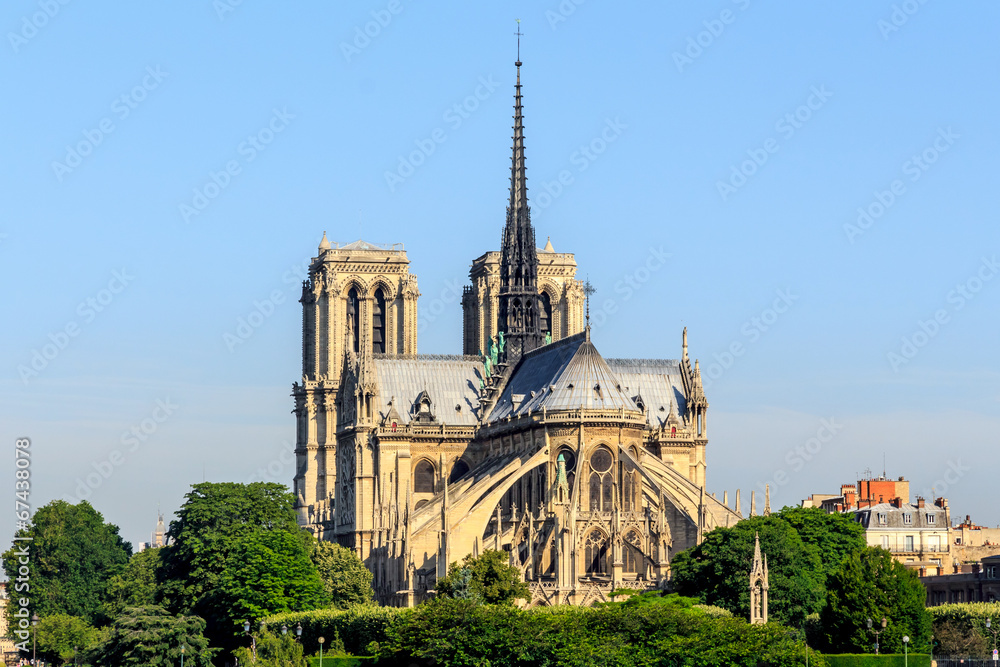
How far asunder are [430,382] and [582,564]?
34.9 meters

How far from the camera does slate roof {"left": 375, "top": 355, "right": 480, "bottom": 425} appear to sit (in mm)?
158250

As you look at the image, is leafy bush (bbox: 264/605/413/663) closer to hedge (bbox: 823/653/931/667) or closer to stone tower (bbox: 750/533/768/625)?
stone tower (bbox: 750/533/768/625)

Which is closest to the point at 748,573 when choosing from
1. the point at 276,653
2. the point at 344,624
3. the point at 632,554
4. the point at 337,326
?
the point at 632,554

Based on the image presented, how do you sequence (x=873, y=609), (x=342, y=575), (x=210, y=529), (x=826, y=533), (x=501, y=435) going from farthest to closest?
(x=501, y=435) < (x=342, y=575) < (x=210, y=529) < (x=826, y=533) < (x=873, y=609)

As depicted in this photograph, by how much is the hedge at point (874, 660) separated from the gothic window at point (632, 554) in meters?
24.8

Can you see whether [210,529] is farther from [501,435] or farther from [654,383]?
[654,383]

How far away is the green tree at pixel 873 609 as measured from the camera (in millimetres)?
109812

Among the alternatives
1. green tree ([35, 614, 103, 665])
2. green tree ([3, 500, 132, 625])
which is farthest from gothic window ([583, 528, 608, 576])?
green tree ([3, 500, 132, 625])

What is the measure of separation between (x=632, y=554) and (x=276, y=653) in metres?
29.1

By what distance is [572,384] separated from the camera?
140 metres

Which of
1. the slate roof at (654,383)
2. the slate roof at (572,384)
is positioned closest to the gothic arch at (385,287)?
the slate roof at (654,383)

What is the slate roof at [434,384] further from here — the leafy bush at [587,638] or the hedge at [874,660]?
the hedge at [874,660]

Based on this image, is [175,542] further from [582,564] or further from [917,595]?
[917,595]

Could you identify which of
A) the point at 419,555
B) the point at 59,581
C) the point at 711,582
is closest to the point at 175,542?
the point at 419,555
